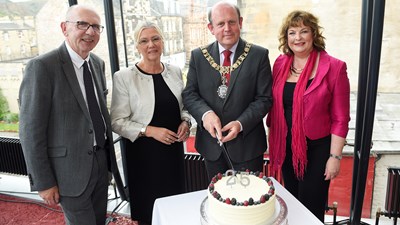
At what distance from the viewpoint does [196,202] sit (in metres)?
1.65

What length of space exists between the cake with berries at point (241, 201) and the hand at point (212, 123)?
388 mm

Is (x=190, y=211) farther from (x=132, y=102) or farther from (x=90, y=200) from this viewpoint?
(x=132, y=102)

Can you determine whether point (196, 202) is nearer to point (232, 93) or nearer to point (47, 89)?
point (232, 93)

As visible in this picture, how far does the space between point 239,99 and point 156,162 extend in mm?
690

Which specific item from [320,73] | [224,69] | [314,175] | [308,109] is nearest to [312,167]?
[314,175]

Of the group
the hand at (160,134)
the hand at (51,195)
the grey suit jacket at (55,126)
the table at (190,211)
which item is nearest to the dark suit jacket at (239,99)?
the hand at (160,134)

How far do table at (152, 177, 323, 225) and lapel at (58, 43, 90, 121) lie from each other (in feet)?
2.05

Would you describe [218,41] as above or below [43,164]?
above

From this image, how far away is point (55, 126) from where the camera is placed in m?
1.70

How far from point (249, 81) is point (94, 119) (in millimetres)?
871

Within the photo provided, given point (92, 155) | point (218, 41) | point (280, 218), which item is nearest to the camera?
point (280, 218)

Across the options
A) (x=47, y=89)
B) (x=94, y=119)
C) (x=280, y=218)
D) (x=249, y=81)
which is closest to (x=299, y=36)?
(x=249, y=81)

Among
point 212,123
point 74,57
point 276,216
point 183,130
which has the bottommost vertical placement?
point 276,216

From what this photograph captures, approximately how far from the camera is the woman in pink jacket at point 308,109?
1.88 m
